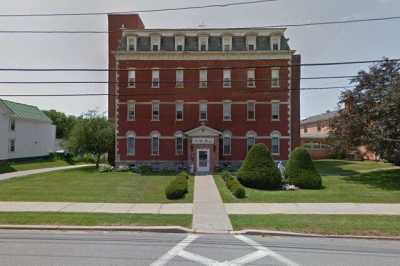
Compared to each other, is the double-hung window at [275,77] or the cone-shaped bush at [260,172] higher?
the double-hung window at [275,77]

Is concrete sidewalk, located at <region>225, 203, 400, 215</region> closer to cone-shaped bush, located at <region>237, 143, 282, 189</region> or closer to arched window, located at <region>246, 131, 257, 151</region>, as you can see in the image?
cone-shaped bush, located at <region>237, 143, 282, 189</region>

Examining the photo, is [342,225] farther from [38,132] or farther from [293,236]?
[38,132]

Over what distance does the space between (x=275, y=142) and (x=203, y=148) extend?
283 inches

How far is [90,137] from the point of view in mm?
35312

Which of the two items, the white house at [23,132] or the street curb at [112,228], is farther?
the white house at [23,132]

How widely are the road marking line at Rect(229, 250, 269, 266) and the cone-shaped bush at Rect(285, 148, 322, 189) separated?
42.2ft

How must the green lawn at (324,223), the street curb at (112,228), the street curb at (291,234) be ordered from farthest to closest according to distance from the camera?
the street curb at (112,228) < the green lawn at (324,223) < the street curb at (291,234)

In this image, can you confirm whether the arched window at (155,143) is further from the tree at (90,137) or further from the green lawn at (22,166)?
the green lawn at (22,166)

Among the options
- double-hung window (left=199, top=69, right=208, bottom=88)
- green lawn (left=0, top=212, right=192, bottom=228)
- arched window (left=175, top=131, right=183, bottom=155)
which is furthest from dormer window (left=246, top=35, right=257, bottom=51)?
green lawn (left=0, top=212, right=192, bottom=228)

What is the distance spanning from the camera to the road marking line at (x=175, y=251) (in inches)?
271

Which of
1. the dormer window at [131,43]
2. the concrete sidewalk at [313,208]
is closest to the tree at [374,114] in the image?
the concrete sidewalk at [313,208]

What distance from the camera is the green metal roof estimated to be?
1693 inches

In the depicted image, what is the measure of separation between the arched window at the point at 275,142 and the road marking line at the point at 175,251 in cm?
2412

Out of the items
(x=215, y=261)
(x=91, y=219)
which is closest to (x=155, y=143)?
(x=91, y=219)
